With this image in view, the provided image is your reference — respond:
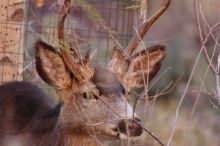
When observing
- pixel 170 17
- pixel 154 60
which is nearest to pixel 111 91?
pixel 154 60

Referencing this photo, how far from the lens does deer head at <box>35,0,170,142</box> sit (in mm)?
6676

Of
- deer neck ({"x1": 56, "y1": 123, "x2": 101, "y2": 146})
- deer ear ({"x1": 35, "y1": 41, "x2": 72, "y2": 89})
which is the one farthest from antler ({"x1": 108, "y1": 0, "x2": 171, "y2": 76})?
deer neck ({"x1": 56, "y1": 123, "x2": 101, "y2": 146})

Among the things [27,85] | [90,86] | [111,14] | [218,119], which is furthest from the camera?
[111,14]

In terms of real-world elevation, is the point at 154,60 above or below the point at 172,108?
above

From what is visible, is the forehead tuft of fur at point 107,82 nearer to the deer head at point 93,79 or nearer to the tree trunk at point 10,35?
the deer head at point 93,79

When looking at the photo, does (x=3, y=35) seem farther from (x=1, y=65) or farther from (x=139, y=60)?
(x=139, y=60)

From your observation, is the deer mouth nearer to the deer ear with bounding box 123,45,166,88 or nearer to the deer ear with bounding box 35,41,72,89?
the deer ear with bounding box 123,45,166,88

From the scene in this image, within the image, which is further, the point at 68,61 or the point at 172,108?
the point at 172,108

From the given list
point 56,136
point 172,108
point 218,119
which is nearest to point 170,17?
point 172,108

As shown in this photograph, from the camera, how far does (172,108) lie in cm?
904

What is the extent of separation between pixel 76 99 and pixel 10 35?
2061mm

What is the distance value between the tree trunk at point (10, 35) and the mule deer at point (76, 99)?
4.05 feet

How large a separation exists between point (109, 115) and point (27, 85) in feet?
4.34

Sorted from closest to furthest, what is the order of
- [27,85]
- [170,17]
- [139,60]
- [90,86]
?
[90,86] → [139,60] → [27,85] → [170,17]
